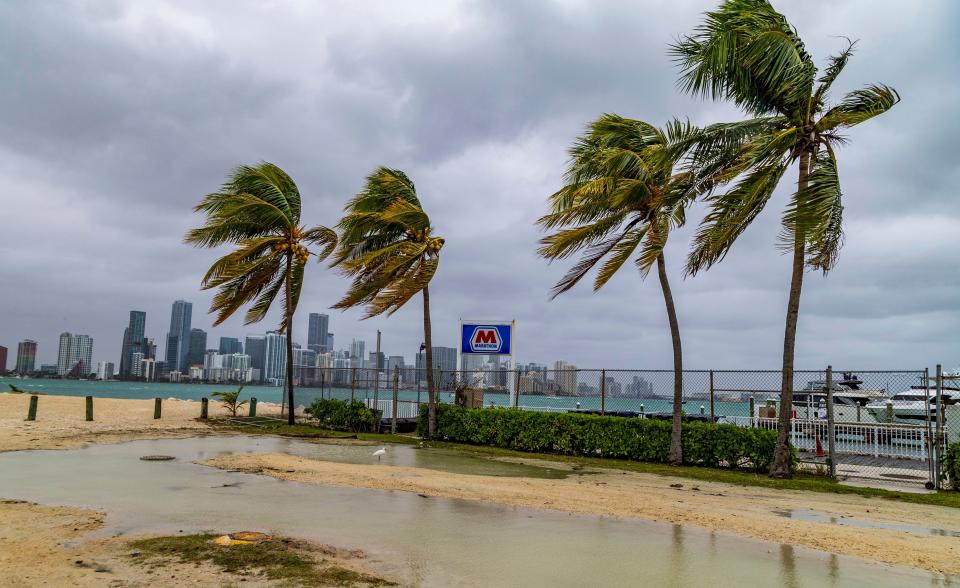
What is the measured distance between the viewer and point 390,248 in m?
19.5

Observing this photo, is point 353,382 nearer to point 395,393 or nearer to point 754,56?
point 395,393

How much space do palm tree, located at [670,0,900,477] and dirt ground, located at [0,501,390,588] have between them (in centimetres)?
988

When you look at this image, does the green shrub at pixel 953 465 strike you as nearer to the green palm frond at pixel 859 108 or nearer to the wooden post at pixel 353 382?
the green palm frond at pixel 859 108

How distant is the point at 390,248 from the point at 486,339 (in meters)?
4.81

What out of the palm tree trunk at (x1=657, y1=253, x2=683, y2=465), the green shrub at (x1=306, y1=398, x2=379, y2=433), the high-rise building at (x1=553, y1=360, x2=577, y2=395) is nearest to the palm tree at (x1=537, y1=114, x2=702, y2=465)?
the palm tree trunk at (x1=657, y1=253, x2=683, y2=465)

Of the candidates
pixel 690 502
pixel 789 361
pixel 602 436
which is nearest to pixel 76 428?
pixel 602 436

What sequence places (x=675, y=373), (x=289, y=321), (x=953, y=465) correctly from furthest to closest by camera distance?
(x=289, y=321) < (x=675, y=373) < (x=953, y=465)

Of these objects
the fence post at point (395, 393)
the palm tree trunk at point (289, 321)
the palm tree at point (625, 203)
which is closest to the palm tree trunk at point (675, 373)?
the palm tree at point (625, 203)

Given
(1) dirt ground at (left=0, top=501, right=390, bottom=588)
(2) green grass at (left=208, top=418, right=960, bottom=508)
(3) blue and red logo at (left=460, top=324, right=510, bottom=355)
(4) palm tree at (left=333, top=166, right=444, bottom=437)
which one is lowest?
(2) green grass at (left=208, top=418, right=960, bottom=508)

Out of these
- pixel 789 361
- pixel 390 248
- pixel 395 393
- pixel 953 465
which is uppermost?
pixel 390 248

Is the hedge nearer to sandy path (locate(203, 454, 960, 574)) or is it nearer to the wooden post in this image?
sandy path (locate(203, 454, 960, 574))

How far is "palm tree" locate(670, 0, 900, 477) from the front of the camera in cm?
1227

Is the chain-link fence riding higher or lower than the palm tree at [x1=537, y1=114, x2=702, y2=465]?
lower

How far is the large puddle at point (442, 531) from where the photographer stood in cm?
572
